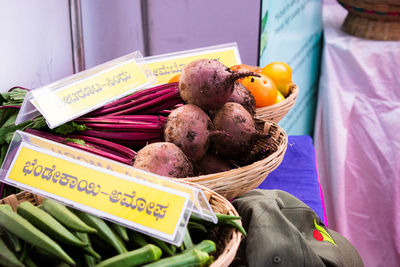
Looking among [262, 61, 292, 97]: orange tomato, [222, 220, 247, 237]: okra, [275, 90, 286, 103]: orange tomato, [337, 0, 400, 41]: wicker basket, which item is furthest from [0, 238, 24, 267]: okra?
[337, 0, 400, 41]: wicker basket

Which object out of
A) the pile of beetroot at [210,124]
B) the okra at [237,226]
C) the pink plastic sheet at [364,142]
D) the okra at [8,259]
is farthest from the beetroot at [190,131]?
the pink plastic sheet at [364,142]

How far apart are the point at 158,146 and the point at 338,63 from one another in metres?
1.89

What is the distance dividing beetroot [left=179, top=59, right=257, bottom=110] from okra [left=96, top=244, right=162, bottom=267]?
60 centimetres

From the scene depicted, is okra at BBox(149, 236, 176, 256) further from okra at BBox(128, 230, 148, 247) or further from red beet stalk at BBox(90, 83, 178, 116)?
red beet stalk at BBox(90, 83, 178, 116)

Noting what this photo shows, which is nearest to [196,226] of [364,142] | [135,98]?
[135,98]

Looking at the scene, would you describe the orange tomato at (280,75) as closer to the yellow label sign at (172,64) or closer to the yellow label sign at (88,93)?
the yellow label sign at (172,64)

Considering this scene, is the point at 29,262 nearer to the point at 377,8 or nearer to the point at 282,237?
the point at 282,237

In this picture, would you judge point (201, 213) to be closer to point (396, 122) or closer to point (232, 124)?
point (232, 124)

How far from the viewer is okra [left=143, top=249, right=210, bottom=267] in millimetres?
708

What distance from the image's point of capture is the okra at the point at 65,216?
0.74 metres

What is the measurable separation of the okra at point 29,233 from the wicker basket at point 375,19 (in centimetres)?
236

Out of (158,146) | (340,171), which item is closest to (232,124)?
(158,146)

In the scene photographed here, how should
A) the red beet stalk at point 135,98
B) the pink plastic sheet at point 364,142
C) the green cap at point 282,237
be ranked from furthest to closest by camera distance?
the pink plastic sheet at point 364,142, the red beet stalk at point 135,98, the green cap at point 282,237

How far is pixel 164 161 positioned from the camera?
1.04 m
